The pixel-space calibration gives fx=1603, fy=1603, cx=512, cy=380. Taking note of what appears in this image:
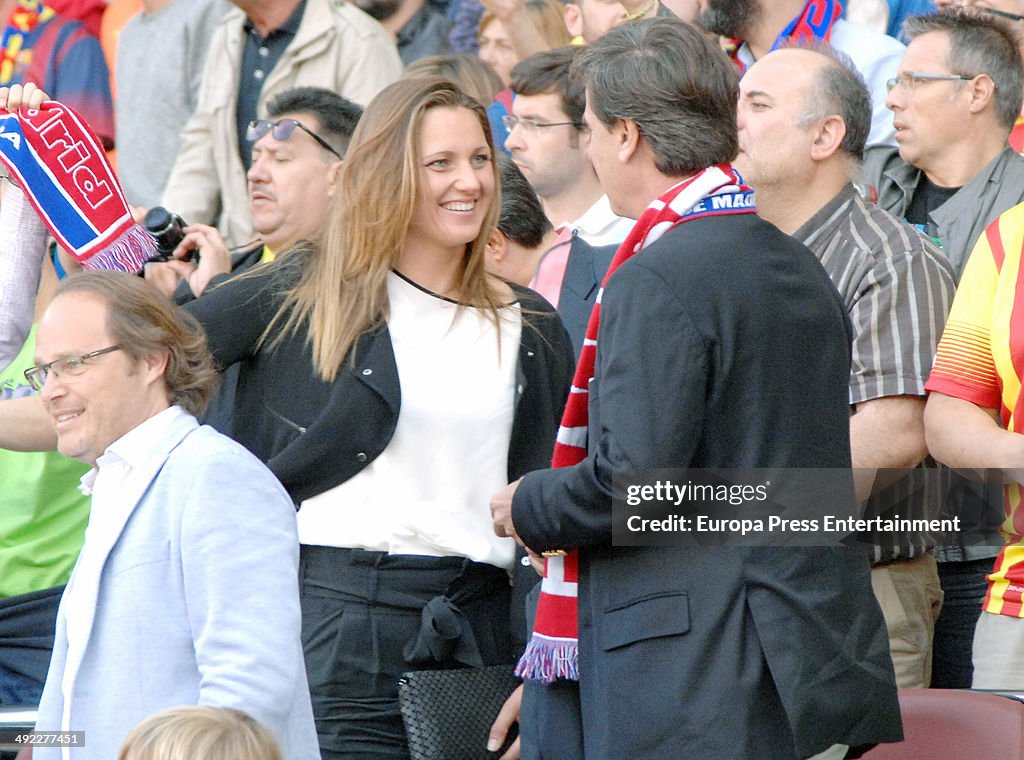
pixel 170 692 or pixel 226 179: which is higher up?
pixel 226 179

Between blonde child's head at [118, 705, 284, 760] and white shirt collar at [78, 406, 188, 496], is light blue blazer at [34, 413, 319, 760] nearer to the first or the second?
white shirt collar at [78, 406, 188, 496]

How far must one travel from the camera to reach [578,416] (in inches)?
122

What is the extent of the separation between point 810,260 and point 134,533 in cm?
134

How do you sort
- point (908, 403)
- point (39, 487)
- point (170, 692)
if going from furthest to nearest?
point (39, 487) < point (908, 403) < point (170, 692)

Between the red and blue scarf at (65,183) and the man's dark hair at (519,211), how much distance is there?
4.29 feet

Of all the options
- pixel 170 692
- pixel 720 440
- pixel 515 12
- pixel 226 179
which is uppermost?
pixel 515 12

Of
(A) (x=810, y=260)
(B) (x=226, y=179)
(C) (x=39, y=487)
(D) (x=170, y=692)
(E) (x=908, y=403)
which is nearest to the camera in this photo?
(D) (x=170, y=692)

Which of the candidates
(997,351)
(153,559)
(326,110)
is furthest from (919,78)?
(153,559)

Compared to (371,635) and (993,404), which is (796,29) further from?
(371,635)

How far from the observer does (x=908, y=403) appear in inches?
157

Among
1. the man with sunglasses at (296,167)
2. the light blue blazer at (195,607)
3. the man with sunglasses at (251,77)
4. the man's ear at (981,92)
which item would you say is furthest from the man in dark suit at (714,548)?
the man with sunglasses at (251,77)

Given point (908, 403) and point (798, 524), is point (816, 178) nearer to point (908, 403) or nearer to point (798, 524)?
point (908, 403)

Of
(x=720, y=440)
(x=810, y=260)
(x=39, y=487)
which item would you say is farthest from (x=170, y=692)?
(x=39, y=487)

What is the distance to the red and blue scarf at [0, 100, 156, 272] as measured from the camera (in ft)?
13.8
